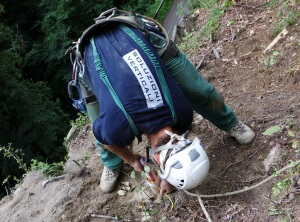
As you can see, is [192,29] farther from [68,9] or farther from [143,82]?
[68,9]

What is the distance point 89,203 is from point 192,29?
4424 millimetres

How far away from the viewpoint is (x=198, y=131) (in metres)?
4.12

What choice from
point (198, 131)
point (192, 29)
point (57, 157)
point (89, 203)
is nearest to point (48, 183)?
point (89, 203)

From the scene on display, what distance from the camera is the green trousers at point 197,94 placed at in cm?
305

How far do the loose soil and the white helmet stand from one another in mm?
525

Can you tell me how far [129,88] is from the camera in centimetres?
255

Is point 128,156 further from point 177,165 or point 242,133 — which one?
point 242,133

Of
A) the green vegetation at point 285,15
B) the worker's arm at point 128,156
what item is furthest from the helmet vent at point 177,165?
the green vegetation at point 285,15

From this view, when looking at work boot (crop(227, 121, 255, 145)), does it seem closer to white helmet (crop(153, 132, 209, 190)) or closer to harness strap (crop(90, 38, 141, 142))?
white helmet (crop(153, 132, 209, 190))

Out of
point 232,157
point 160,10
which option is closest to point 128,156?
point 232,157

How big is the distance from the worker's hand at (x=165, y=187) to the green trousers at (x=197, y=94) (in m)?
0.66

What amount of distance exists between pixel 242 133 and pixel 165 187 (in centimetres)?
84

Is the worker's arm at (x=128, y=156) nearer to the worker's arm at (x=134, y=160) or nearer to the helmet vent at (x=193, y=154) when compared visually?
the worker's arm at (x=134, y=160)

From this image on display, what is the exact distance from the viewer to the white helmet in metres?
2.55
